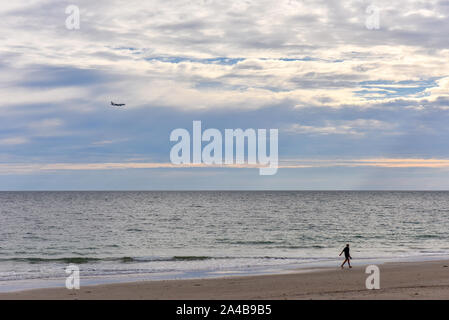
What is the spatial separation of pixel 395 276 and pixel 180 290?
12.5 m

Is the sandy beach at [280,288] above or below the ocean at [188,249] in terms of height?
below

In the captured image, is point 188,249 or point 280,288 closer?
point 280,288

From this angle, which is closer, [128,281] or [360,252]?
[128,281]

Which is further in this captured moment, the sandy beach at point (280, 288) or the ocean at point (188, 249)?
the ocean at point (188, 249)

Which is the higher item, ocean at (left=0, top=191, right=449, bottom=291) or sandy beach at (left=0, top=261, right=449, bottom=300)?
ocean at (left=0, top=191, right=449, bottom=291)

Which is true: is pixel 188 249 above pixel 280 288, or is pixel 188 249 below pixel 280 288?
above

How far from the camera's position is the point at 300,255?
127 feet

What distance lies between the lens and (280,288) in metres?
22.9

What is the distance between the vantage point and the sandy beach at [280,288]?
2073cm

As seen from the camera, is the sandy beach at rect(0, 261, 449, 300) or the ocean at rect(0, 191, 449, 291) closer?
the sandy beach at rect(0, 261, 449, 300)

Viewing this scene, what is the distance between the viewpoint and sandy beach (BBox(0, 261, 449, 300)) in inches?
816
